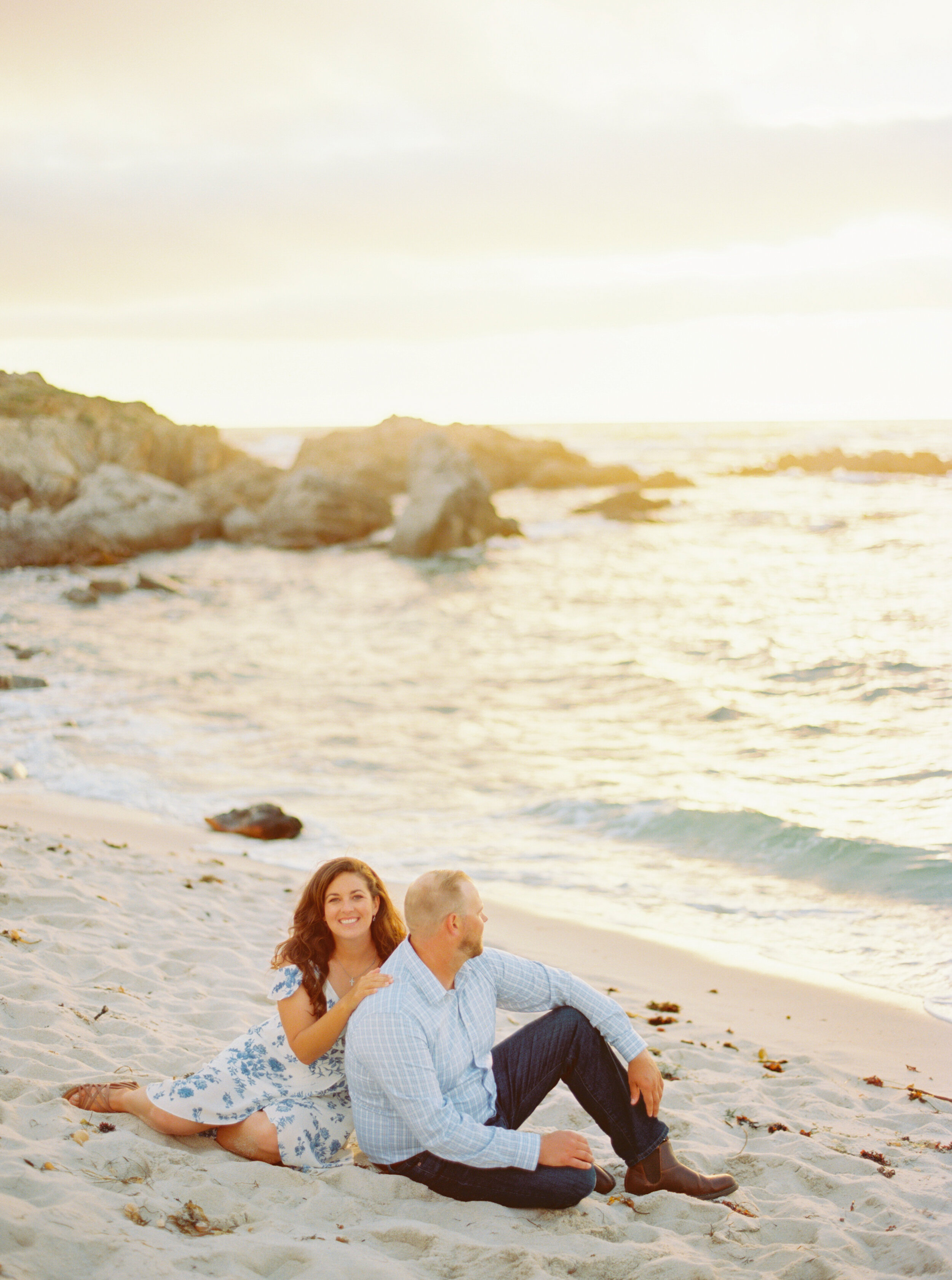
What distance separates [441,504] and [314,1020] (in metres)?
30.5

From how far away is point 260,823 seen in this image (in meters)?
9.30

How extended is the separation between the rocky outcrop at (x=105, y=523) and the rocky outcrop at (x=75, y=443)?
2.91ft

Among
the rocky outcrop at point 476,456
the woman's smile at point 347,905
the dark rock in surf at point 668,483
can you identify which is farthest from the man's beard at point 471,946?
the dark rock in surf at point 668,483

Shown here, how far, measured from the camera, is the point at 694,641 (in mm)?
20062

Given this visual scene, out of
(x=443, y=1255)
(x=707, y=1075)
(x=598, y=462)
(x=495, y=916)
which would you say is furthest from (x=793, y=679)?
(x=598, y=462)

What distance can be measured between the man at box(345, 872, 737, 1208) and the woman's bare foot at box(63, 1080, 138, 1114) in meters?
0.93

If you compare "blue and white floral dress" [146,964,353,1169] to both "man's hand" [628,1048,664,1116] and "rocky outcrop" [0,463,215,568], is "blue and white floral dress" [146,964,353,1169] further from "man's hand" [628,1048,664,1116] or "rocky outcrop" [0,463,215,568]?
"rocky outcrop" [0,463,215,568]

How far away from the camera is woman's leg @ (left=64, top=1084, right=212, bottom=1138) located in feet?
12.4

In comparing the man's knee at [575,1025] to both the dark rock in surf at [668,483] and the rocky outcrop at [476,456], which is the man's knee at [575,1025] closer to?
the rocky outcrop at [476,456]

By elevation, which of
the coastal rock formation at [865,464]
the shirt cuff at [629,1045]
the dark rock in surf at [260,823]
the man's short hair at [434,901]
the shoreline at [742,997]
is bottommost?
the shoreline at [742,997]

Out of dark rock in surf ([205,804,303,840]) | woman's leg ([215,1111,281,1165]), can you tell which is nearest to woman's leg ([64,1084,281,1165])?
woman's leg ([215,1111,281,1165])

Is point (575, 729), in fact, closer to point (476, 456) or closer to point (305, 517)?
point (305, 517)

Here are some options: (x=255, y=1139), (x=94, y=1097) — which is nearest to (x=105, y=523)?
(x=94, y=1097)

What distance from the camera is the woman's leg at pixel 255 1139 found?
12.3 feet
